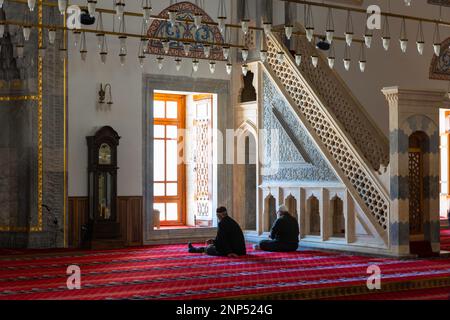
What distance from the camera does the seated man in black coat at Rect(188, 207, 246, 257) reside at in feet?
28.5

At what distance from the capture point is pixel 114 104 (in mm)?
10078

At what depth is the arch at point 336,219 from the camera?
31.6 ft

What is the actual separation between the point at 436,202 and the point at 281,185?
2.20 m

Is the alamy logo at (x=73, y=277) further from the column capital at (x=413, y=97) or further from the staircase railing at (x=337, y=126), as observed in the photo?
the column capital at (x=413, y=97)

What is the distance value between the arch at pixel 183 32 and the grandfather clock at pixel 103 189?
144cm

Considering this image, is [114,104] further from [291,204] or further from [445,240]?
[445,240]

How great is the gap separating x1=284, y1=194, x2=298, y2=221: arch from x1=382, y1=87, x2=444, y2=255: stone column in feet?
6.57

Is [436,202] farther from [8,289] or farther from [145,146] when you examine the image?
[8,289]

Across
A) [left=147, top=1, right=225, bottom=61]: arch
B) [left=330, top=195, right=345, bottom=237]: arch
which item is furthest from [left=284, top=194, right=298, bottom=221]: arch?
[left=147, top=1, right=225, bottom=61]: arch

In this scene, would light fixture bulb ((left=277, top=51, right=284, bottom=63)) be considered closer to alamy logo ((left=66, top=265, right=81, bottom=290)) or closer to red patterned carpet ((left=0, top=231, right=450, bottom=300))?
Result: red patterned carpet ((left=0, top=231, right=450, bottom=300))

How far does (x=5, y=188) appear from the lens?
32.6 feet
